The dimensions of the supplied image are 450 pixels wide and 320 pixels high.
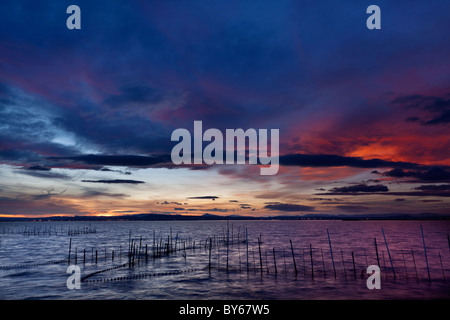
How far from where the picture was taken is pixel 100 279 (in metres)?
39.1

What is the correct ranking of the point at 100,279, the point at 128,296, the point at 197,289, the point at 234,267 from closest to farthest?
the point at 128,296 → the point at 197,289 → the point at 100,279 → the point at 234,267

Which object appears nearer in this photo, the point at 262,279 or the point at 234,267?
the point at 262,279

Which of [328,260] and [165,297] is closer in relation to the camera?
[165,297]

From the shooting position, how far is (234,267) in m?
49.8

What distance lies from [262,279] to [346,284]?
422 inches
